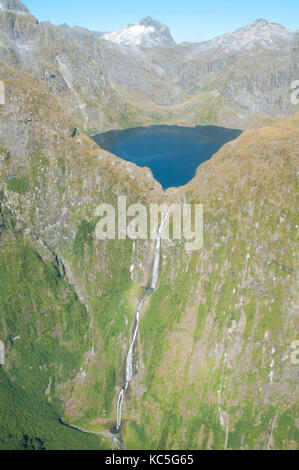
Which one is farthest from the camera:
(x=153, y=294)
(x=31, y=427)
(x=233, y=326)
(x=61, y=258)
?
(x=61, y=258)

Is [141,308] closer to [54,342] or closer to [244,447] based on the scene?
[54,342]

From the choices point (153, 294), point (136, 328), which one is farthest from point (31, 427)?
point (153, 294)

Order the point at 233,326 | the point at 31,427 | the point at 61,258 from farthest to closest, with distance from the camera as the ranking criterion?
the point at 61,258 → the point at 31,427 → the point at 233,326

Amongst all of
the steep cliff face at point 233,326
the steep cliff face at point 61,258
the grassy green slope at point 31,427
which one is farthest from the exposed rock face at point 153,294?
the grassy green slope at point 31,427

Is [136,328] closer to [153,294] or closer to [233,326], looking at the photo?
[153,294]

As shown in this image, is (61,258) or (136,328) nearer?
(136,328)

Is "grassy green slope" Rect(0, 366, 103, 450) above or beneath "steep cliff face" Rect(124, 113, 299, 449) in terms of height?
beneath

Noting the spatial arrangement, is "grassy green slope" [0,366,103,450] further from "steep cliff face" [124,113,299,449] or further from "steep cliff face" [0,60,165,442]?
"steep cliff face" [124,113,299,449]

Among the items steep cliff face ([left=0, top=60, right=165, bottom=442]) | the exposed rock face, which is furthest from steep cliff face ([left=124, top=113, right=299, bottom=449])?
steep cliff face ([left=0, top=60, right=165, bottom=442])

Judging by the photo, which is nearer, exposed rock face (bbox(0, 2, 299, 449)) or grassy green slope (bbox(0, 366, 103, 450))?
exposed rock face (bbox(0, 2, 299, 449))

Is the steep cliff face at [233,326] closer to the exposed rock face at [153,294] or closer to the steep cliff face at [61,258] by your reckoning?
the exposed rock face at [153,294]
